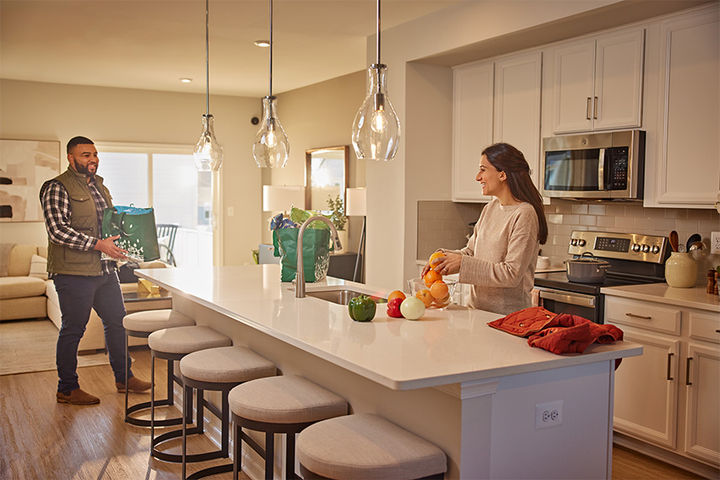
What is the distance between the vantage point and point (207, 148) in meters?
3.85

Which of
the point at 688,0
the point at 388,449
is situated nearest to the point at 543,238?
the point at 388,449

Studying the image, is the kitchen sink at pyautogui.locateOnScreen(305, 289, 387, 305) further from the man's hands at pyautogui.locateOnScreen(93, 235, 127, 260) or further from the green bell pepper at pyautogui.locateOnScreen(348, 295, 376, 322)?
the man's hands at pyautogui.locateOnScreen(93, 235, 127, 260)

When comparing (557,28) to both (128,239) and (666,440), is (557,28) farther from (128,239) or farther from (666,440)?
(128,239)

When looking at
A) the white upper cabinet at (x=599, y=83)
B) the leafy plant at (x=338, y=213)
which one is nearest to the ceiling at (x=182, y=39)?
the white upper cabinet at (x=599, y=83)

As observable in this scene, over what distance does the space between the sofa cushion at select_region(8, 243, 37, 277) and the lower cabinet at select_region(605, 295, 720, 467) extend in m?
6.41

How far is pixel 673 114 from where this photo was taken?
3596mm

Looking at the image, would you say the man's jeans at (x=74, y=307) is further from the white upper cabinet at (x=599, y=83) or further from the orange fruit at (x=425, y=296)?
the white upper cabinet at (x=599, y=83)

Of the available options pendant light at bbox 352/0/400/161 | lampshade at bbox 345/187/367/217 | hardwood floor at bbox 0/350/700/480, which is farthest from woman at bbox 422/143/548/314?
lampshade at bbox 345/187/367/217

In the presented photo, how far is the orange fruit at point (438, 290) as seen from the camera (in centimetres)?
274

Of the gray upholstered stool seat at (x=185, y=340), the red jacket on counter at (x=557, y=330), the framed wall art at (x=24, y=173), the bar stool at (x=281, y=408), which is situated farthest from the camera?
the framed wall art at (x=24, y=173)

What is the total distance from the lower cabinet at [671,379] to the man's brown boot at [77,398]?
10.4 feet

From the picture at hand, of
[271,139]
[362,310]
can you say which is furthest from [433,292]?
[271,139]

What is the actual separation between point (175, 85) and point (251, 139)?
137 cm

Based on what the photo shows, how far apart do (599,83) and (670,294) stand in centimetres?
131
